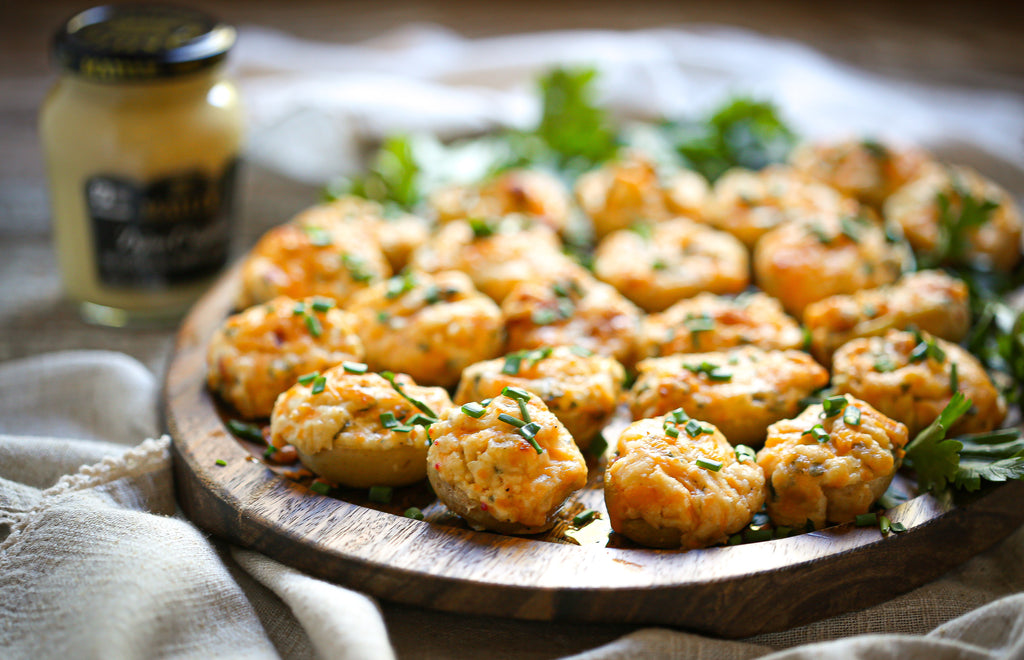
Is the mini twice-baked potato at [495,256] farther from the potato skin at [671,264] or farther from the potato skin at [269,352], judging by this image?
the potato skin at [269,352]

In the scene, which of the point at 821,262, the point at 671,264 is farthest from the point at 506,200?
the point at 821,262

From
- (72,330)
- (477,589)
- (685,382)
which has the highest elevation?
(685,382)

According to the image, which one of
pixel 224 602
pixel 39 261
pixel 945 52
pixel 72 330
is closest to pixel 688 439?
pixel 224 602

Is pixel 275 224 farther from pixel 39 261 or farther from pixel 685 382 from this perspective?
pixel 685 382

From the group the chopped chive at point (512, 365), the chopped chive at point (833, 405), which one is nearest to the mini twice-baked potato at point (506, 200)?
the chopped chive at point (512, 365)

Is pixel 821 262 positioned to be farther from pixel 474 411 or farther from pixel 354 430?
pixel 354 430
